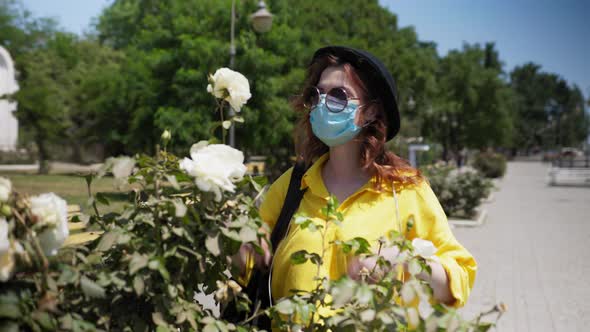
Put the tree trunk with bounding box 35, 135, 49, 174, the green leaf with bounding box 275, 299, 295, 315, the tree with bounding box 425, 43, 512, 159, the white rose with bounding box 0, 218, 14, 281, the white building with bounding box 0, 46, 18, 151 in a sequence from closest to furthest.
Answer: the white rose with bounding box 0, 218, 14, 281, the green leaf with bounding box 275, 299, 295, 315, the tree trunk with bounding box 35, 135, 49, 174, the white building with bounding box 0, 46, 18, 151, the tree with bounding box 425, 43, 512, 159

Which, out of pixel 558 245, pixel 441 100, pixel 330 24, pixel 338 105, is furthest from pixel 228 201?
pixel 441 100

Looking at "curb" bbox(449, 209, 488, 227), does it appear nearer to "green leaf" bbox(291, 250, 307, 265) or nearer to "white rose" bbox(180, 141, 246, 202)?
"green leaf" bbox(291, 250, 307, 265)

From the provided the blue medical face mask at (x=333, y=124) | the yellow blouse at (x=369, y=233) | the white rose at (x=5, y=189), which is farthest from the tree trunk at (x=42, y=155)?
the white rose at (x=5, y=189)

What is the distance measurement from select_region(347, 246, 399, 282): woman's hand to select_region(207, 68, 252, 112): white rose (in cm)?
61

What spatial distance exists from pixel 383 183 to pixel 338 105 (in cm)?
34

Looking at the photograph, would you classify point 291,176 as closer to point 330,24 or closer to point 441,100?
point 330,24

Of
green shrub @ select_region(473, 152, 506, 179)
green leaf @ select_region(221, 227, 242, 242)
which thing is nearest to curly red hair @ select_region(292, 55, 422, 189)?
green leaf @ select_region(221, 227, 242, 242)

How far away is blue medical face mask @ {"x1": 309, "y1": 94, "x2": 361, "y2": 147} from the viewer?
2213mm

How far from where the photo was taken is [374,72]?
2.20 m

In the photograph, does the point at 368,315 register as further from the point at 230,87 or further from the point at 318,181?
the point at 318,181

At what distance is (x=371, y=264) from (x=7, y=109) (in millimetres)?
44352

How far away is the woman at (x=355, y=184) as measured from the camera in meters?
2.04

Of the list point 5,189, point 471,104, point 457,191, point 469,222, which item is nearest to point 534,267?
point 469,222

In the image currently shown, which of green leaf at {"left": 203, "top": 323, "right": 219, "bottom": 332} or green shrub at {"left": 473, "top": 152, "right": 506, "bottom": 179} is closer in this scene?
green leaf at {"left": 203, "top": 323, "right": 219, "bottom": 332}
